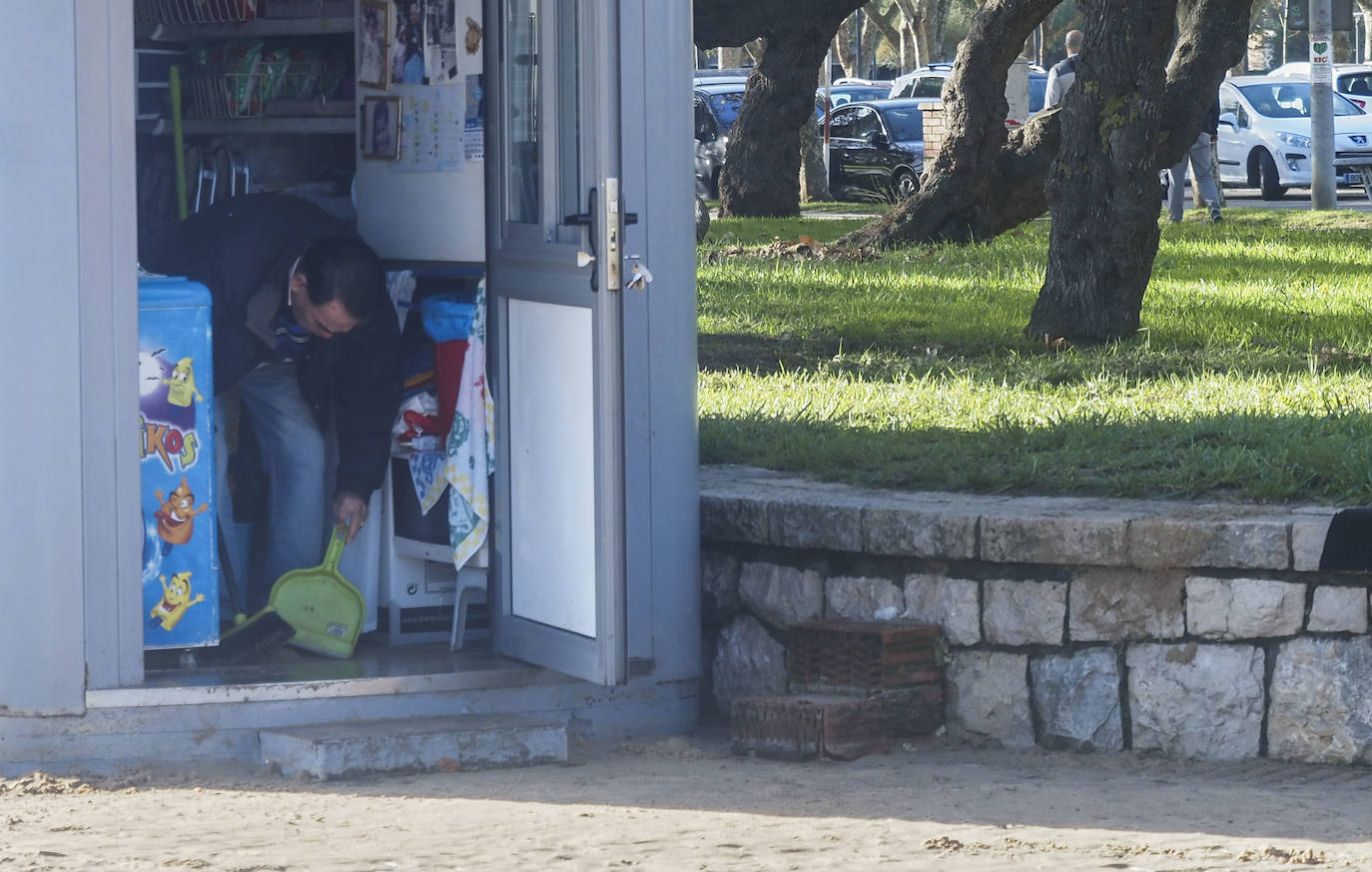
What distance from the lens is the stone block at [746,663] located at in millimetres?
5426

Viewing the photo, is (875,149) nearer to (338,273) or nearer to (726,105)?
(726,105)

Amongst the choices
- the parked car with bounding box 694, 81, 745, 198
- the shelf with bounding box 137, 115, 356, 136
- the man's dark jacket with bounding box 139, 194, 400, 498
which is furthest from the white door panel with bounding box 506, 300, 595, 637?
the parked car with bounding box 694, 81, 745, 198

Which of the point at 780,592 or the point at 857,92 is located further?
the point at 857,92

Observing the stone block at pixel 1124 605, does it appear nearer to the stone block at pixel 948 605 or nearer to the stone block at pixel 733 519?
the stone block at pixel 948 605

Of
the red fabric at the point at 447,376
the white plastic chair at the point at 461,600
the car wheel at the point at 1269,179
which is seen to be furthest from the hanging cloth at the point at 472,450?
the car wheel at the point at 1269,179

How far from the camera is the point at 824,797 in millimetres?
4578

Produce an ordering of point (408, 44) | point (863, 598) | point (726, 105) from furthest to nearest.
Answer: point (726, 105)
point (408, 44)
point (863, 598)

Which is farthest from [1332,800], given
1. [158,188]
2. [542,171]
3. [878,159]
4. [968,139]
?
[878,159]

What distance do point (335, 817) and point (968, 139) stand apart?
35.4ft

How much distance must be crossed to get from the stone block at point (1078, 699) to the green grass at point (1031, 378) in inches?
21.5

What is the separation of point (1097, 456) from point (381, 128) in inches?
91.4

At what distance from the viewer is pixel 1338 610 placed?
4.63 metres

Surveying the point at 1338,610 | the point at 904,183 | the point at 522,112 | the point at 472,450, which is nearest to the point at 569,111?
the point at 522,112

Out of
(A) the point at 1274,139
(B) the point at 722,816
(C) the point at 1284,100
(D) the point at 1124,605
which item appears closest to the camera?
(B) the point at 722,816
